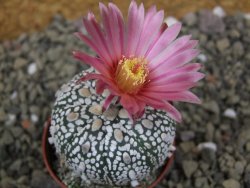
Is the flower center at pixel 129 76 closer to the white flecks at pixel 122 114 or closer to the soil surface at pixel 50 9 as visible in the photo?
the white flecks at pixel 122 114

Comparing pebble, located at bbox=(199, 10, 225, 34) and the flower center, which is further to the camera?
pebble, located at bbox=(199, 10, 225, 34)

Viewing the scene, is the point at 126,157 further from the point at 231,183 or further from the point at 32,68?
the point at 32,68

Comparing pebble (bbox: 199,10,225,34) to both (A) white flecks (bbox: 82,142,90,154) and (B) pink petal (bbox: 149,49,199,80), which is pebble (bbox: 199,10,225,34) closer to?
(B) pink petal (bbox: 149,49,199,80)

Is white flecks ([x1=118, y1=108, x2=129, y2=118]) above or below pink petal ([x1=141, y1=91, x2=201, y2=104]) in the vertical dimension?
below

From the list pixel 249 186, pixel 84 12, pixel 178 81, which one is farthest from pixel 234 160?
pixel 84 12

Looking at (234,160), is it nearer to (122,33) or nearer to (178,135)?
(178,135)

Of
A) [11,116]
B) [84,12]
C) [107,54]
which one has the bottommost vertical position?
[11,116]

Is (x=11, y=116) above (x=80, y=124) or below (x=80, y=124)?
below

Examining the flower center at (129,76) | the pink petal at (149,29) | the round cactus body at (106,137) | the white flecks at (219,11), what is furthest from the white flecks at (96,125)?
the white flecks at (219,11)

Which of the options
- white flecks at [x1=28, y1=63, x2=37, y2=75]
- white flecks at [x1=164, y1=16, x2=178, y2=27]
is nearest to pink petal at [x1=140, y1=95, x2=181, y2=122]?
white flecks at [x1=28, y1=63, x2=37, y2=75]
